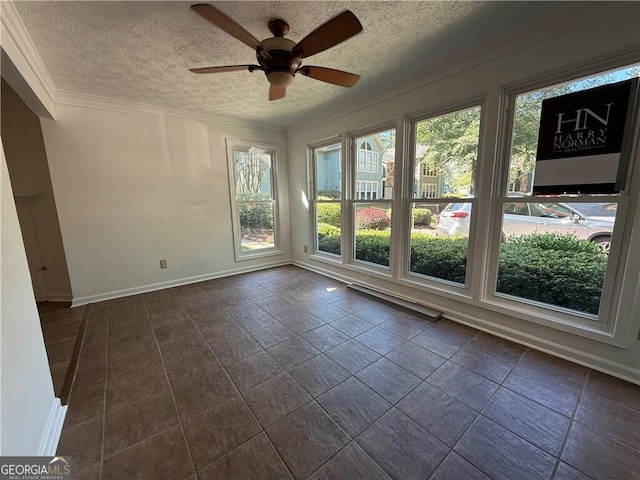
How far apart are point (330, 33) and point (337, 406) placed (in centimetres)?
226

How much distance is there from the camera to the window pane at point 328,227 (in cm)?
410

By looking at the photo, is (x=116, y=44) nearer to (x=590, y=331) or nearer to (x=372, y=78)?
(x=372, y=78)

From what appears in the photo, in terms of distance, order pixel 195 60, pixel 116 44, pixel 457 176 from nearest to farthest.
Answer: pixel 116 44, pixel 195 60, pixel 457 176

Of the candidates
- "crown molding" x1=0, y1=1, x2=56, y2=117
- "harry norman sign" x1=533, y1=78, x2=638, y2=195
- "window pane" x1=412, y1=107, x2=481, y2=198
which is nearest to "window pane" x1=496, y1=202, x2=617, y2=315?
"harry norman sign" x1=533, y1=78, x2=638, y2=195

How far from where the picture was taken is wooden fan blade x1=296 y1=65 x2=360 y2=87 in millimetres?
1951

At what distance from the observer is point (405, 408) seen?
159 centimetres

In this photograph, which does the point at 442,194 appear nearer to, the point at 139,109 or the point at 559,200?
the point at 559,200

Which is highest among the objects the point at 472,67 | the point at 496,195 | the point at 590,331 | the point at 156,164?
the point at 472,67

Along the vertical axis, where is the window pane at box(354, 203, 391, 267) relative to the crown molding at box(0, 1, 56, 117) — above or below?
below

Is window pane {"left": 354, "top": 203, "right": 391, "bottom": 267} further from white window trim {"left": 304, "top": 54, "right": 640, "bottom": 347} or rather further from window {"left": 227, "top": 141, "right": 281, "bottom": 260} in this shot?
window {"left": 227, "top": 141, "right": 281, "bottom": 260}

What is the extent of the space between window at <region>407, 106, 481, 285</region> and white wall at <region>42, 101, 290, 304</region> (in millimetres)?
2777

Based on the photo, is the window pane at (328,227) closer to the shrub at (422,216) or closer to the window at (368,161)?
the window at (368,161)

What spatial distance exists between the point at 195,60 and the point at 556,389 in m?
3.77

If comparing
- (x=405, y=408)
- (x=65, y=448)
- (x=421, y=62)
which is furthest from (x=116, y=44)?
(x=405, y=408)
